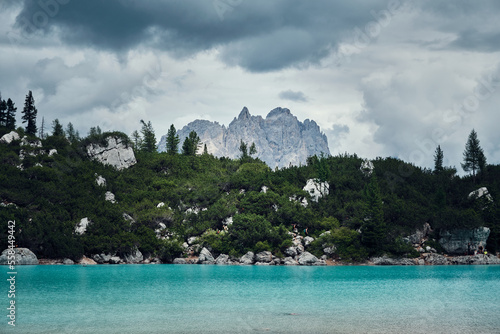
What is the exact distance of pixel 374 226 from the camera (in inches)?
2931

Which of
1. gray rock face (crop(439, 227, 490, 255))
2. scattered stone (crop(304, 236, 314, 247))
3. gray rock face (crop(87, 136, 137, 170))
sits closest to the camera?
gray rock face (crop(439, 227, 490, 255))

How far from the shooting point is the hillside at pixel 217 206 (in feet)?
238

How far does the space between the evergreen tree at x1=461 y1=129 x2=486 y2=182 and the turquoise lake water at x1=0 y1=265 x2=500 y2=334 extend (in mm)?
65935

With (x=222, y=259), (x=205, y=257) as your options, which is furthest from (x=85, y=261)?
(x=222, y=259)

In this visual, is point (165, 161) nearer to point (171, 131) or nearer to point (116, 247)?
point (171, 131)

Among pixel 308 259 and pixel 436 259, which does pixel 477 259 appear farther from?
pixel 308 259

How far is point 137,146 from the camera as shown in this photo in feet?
436

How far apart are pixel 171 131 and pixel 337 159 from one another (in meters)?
49.3

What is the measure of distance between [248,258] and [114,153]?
4826 cm

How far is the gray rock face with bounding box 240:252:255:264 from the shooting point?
73.7m

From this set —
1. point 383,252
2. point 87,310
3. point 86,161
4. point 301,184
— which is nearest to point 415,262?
point 383,252

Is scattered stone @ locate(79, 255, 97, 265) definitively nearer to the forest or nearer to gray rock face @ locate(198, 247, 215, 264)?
the forest

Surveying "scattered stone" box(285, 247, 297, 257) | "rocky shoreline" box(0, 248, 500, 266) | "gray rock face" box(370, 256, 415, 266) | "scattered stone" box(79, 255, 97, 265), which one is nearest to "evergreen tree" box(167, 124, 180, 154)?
"rocky shoreline" box(0, 248, 500, 266)

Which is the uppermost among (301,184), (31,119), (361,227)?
(31,119)
